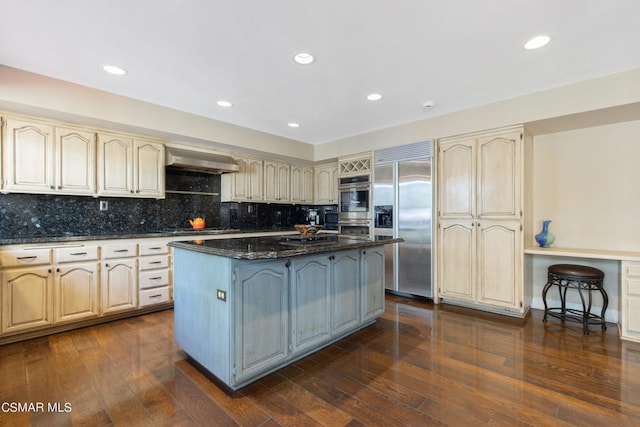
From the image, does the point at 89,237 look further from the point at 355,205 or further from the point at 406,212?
the point at 406,212

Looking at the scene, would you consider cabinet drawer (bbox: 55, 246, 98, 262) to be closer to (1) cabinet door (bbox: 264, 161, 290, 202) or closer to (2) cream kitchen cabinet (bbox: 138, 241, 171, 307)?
(2) cream kitchen cabinet (bbox: 138, 241, 171, 307)

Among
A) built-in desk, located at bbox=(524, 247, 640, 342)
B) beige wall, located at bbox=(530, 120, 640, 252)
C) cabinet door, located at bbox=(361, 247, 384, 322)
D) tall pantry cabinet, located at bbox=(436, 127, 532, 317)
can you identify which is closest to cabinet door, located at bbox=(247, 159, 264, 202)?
cabinet door, located at bbox=(361, 247, 384, 322)

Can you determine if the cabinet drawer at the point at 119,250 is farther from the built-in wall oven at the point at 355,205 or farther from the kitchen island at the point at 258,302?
the built-in wall oven at the point at 355,205

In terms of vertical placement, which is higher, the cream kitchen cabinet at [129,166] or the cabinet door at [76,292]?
the cream kitchen cabinet at [129,166]

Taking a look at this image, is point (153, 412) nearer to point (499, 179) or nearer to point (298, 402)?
point (298, 402)

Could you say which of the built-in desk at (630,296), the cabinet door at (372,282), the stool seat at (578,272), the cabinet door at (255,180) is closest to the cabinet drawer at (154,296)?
the cabinet door at (255,180)

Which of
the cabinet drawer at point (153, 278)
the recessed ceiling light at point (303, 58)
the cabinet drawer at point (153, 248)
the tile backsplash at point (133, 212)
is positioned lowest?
the cabinet drawer at point (153, 278)

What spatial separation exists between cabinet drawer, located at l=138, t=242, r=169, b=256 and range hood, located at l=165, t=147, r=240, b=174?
3.48ft

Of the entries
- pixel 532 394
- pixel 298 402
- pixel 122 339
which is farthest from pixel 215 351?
pixel 532 394

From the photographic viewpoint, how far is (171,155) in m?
3.92

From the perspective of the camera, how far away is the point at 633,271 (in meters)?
2.84

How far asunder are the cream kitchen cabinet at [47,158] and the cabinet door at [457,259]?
4.40 meters

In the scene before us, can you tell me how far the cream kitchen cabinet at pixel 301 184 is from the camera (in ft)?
18.5

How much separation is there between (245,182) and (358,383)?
3.59 metres
